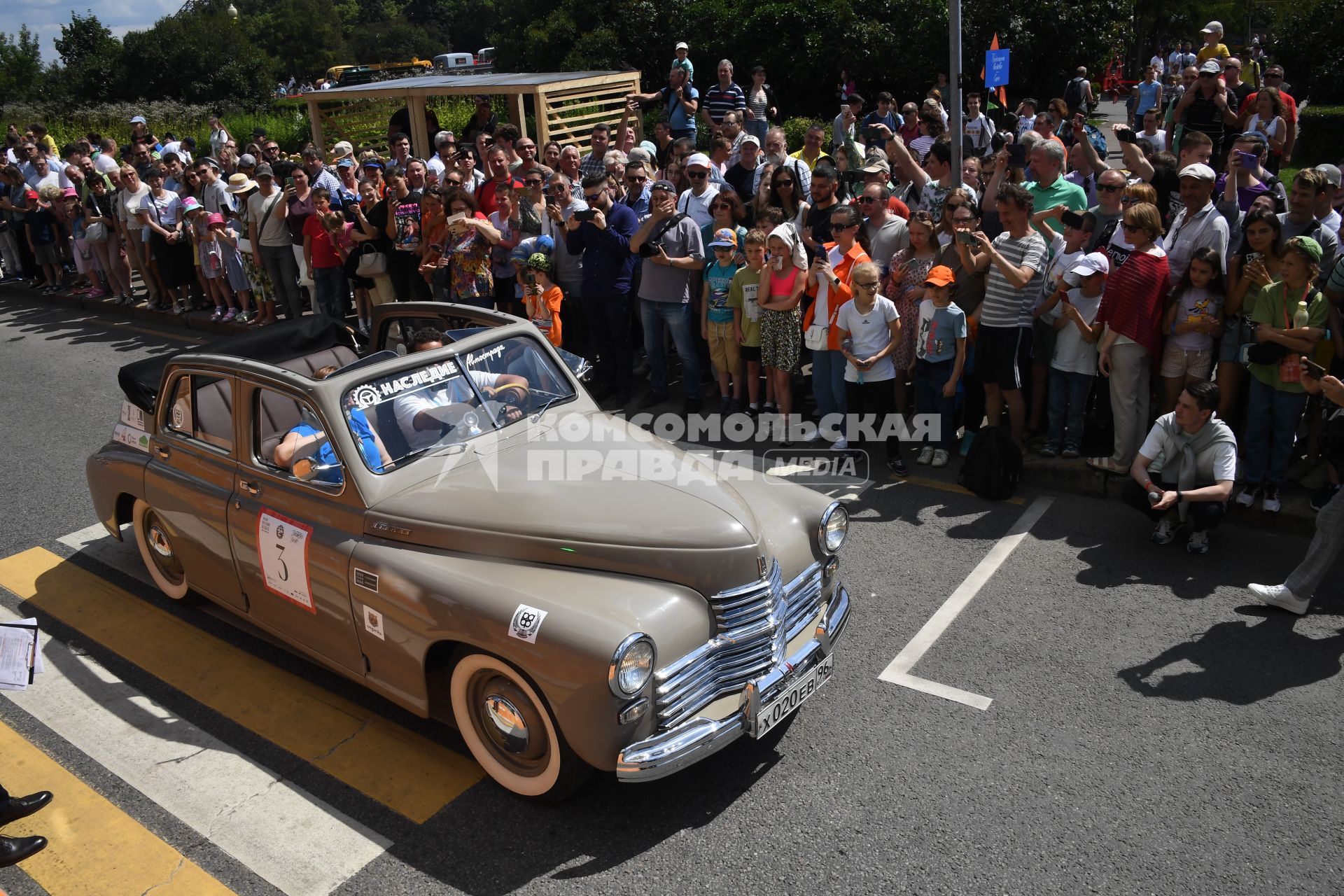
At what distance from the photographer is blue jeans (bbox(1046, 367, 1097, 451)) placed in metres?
7.43

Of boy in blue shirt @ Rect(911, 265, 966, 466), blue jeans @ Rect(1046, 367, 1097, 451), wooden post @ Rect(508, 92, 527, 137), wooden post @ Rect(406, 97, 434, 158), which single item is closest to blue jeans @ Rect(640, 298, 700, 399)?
boy in blue shirt @ Rect(911, 265, 966, 466)

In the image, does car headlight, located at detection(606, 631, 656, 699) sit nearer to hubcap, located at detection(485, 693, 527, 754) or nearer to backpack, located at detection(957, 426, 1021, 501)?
hubcap, located at detection(485, 693, 527, 754)

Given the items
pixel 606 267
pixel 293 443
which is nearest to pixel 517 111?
pixel 606 267

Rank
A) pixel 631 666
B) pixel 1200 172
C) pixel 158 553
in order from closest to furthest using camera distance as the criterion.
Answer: pixel 631 666
pixel 158 553
pixel 1200 172

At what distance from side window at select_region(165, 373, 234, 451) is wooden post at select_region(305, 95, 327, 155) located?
15380mm

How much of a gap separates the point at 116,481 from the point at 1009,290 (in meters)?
6.33

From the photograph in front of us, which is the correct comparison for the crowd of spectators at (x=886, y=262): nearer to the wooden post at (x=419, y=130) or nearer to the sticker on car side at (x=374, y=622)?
the wooden post at (x=419, y=130)

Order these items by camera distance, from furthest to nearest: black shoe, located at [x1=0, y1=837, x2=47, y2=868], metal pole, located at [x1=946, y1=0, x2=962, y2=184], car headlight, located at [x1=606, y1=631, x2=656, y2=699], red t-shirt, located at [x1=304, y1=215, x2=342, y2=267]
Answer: red t-shirt, located at [x1=304, y1=215, x2=342, y2=267] < metal pole, located at [x1=946, y1=0, x2=962, y2=184] < black shoe, located at [x1=0, y1=837, x2=47, y2=868] < car headlight, located at [x1=606, y1=631, x2=656, y2=699]

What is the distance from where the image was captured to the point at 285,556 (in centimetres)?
514

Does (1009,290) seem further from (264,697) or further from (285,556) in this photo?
(264,697)

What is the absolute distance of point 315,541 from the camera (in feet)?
16.3

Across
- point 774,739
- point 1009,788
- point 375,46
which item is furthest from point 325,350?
point 375,46

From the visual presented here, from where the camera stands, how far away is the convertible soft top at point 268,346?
6648 millimetres

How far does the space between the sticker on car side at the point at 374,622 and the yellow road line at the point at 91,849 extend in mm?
1204
